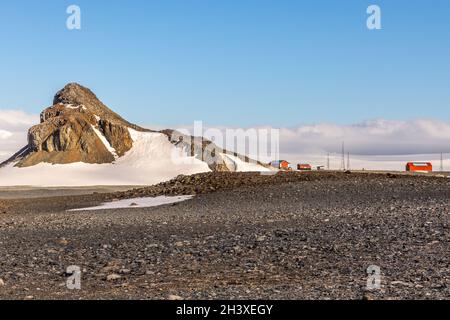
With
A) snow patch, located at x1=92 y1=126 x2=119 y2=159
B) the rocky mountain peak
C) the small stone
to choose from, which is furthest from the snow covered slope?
the small stone

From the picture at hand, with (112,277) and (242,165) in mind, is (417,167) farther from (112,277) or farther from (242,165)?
(112,277)

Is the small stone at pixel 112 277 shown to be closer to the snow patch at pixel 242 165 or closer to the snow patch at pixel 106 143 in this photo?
the snow patch at pixel 242 165

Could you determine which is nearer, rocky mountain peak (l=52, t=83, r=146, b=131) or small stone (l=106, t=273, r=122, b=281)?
small stone (l=106, t=273, r=122, b=281)

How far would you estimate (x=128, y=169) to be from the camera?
287 ft

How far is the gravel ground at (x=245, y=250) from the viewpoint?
12.1 metres

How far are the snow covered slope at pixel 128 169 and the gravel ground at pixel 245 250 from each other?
5201cm

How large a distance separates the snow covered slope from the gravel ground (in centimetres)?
5201

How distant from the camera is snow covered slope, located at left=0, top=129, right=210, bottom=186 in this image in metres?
83.2

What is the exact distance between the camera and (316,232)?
64.2 ft

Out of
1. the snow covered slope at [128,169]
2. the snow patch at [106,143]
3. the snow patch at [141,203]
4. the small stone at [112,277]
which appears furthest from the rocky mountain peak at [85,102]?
the small stone at [112,277]

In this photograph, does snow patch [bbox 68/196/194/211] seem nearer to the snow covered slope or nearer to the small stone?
the small stone

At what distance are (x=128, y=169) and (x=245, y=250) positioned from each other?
71.7 m
